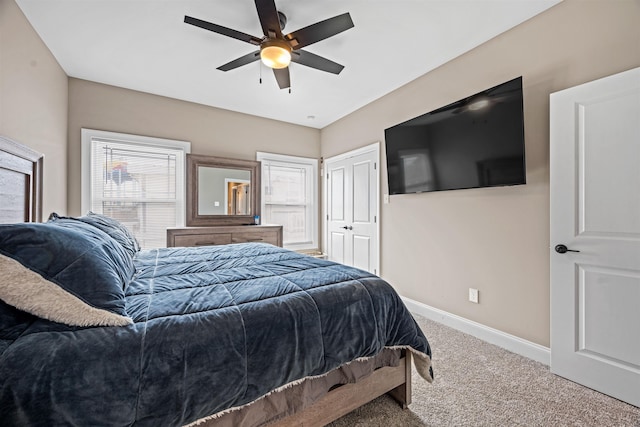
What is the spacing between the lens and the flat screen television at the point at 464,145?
2188mm

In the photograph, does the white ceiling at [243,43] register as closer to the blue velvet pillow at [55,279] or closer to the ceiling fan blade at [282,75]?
the ceiling fan blade at [282,75]

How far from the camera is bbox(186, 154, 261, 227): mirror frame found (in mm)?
3852

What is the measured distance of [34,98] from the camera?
236 centimetres

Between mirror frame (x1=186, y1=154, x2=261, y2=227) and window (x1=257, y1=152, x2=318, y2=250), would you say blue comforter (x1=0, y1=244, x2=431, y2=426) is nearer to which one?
mirror frame (x1=186, y1=154, x2=261, y2=227)

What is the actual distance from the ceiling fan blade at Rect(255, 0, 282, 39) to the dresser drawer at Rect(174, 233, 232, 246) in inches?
96.6

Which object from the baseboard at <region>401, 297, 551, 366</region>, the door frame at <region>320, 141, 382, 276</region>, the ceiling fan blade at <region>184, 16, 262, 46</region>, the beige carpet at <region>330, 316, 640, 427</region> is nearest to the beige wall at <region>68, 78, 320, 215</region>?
the door frame at <region>320, 141, 382, 276</region>

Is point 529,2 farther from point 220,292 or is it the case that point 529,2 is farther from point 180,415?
point 180,415

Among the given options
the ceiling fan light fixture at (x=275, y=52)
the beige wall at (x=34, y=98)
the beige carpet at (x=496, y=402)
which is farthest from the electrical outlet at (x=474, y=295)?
the beige wall at (x=34, y=98)

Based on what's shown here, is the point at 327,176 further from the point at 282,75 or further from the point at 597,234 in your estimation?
the point at 597,234

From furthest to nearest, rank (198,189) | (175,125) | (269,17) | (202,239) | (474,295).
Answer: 1. (198,189)
2. (175,125)
3. (202,239)
4. (474,295)
5. (269,17)

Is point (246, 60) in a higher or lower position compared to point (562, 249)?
higher

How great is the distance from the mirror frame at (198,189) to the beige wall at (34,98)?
1.30 m

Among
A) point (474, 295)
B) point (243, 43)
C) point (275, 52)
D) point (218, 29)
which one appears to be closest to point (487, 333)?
point (474, 295)

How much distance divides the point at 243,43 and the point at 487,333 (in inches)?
137
